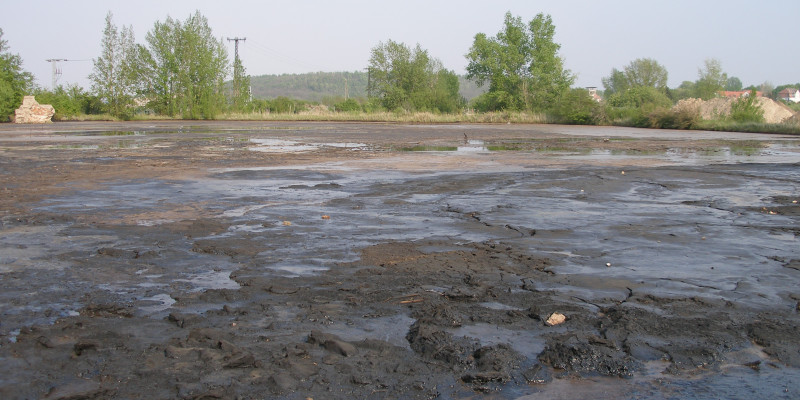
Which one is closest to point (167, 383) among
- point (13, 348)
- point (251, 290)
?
point (13, 348)

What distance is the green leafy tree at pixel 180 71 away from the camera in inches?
2405

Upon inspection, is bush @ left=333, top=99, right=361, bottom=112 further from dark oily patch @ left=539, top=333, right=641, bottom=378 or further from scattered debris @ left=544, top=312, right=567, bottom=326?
dark oily patch @ left=539, top=333, right=641, bottom=378

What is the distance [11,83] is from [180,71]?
14129 millimetres

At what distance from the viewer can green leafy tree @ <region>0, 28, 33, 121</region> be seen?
163 ft

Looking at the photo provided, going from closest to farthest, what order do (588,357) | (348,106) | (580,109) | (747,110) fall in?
(588,357)
(747,110)
(580,109)
(348,106)

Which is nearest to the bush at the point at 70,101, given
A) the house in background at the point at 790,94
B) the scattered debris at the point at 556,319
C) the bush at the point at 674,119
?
the bush at the point at 674,119

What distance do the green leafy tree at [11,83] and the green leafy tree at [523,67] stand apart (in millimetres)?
41164

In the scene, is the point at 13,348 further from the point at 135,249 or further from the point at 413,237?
the point at 413,237

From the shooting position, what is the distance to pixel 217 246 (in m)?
5.53

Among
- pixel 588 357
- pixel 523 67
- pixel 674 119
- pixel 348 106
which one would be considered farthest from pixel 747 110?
pixel 348 106

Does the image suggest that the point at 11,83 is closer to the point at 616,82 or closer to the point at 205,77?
the point at 205,77

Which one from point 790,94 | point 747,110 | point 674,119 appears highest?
point 790,94

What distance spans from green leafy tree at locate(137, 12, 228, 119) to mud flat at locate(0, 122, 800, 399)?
182 feet

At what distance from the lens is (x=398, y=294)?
13.5 ft
